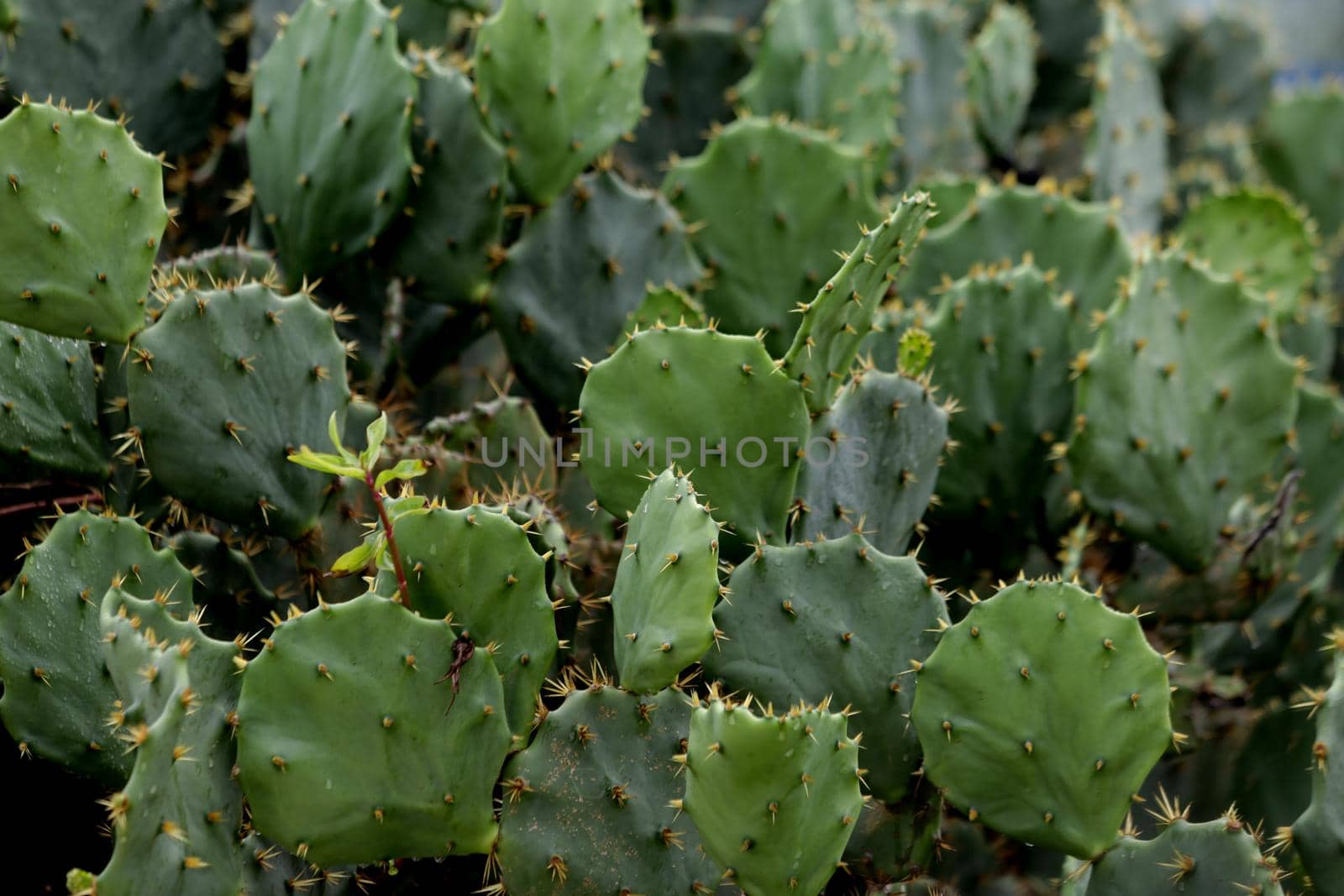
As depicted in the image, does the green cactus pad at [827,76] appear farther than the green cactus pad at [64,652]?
Yes

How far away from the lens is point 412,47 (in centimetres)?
176

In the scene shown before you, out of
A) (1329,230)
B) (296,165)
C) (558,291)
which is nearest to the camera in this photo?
(296,165)

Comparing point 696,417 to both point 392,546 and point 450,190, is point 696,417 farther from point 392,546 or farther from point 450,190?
point 450,190

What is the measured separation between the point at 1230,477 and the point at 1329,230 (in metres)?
1.34

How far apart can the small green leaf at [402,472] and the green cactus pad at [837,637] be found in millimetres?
340

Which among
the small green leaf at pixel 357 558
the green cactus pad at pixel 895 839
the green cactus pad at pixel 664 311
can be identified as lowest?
the green cactus pad at pixel 895 839

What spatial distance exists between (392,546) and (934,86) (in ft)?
5.82

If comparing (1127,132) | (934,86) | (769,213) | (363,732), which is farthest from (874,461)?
(934,86)

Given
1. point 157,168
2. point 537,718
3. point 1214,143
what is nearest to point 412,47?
point 157,168

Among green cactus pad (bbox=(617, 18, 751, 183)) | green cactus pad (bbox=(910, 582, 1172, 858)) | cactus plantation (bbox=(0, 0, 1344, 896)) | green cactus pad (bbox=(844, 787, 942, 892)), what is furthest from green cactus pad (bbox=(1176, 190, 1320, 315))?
green cactus pad (bbox=(844, 787, 942, 892))

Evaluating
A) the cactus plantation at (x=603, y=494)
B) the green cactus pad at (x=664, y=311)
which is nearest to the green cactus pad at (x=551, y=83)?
the cactus plantation at (x=603, y=494)

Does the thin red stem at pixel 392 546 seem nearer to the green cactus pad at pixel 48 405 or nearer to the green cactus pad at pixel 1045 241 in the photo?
the green cactus pad at pixel 48 405

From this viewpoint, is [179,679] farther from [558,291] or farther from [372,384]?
[558,291]

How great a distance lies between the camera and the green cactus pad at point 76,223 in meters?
1.28
